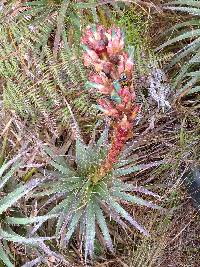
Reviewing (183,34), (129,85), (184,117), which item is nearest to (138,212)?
(184,117)

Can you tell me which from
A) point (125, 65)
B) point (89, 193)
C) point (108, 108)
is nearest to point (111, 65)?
point (125, 65)

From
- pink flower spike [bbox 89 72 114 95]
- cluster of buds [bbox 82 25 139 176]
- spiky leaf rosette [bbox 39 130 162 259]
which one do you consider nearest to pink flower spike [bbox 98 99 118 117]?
cluster of buds [bbox 82 25 139 176]

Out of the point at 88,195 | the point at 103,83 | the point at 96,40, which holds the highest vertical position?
the point at 96,40

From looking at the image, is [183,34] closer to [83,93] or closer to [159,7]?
[159,7]

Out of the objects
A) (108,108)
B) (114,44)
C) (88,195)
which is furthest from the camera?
(88,195)

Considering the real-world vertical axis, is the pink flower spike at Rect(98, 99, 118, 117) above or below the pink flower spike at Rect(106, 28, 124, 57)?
below

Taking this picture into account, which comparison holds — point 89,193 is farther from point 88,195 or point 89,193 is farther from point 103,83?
point 103,83

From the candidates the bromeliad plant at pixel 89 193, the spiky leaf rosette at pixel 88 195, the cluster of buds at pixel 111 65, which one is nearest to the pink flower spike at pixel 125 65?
the cluster of buds at pixel 111 65

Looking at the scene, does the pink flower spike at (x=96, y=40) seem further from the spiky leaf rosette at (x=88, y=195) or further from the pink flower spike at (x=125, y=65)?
the spiky leaf rosette at (x=88, y=195)

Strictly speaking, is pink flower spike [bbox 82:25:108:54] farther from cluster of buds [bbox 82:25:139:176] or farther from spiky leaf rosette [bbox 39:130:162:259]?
spiky leaf rosette [bbox 39:130:162:259]

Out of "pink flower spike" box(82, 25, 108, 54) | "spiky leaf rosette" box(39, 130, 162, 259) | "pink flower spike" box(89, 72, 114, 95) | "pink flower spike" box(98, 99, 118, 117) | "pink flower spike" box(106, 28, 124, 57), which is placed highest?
"pink flower spike" box(82, 25, 108, 54)
